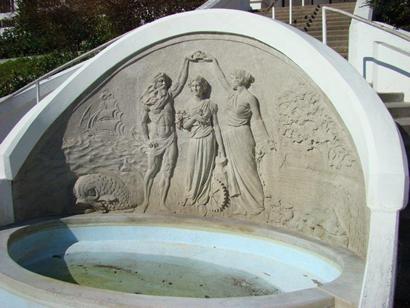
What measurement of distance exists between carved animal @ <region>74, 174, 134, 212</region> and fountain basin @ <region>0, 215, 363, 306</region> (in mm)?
297

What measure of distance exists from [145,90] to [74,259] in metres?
2.27

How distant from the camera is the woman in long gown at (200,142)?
6.47 metres

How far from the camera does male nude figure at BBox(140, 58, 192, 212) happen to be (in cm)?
671

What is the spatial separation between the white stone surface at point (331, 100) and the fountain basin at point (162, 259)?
2.08ft

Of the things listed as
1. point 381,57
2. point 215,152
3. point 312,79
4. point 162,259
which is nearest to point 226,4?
point 381,57

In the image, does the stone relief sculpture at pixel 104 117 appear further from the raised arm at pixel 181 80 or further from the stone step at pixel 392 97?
the stone step at pixel 392 97

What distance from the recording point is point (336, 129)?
517cm

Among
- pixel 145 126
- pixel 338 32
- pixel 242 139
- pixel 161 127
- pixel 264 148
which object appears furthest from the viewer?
pixel 338 32

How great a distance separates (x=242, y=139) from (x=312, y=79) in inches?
47.6

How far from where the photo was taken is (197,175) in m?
6.62

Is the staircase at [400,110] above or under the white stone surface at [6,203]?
above

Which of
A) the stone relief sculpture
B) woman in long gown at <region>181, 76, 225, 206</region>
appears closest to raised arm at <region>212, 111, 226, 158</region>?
woman in long gown at <region>181, 76, 225, 206</region>

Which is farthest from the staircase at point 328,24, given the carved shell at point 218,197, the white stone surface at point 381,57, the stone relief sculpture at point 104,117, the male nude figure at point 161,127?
the stone relief sculpture at point 104,117

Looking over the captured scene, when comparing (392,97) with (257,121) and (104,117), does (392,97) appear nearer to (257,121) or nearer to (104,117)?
(257,121)
